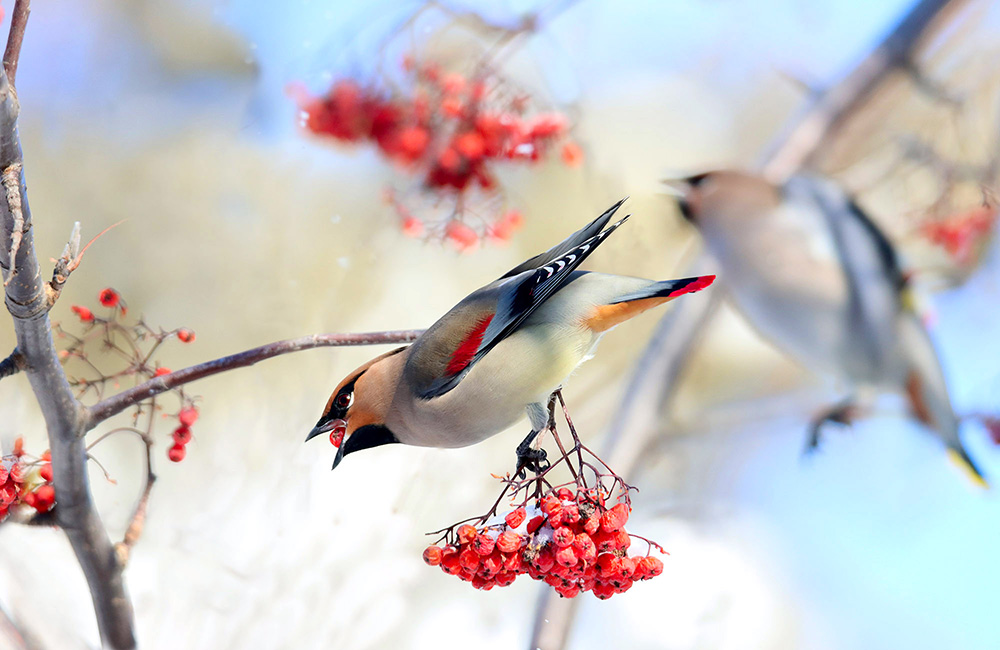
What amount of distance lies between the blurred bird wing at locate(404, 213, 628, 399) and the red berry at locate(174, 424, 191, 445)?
0.46m

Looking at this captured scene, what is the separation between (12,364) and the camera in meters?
0.86

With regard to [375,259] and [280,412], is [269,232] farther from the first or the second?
[280,412]

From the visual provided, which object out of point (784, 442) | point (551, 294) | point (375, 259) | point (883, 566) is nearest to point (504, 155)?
point (375, 259)

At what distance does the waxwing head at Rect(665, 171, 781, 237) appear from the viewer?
5.05 feet

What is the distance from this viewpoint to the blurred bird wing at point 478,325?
0.88 metres

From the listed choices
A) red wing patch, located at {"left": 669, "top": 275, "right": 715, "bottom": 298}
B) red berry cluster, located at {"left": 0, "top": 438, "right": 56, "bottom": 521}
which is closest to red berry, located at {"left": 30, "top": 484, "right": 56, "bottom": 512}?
red berry cluster, located at {"left": 0, "top": 438, "right": 56, "bottom": 521}

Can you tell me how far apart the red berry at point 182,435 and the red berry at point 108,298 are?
25 cm

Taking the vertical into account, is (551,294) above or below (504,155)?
below

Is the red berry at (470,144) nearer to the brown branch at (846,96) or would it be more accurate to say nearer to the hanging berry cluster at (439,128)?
the hanging berry cluster at (439,128)

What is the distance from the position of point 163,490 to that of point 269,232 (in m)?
0.50

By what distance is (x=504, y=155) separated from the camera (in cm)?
145

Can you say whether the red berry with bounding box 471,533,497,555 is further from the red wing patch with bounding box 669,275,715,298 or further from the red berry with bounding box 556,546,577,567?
the red wing patch with bounding box 669,275,715,298

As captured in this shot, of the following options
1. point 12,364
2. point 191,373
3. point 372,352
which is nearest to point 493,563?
point 191,373

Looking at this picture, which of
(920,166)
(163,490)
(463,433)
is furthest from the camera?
(920,166)
